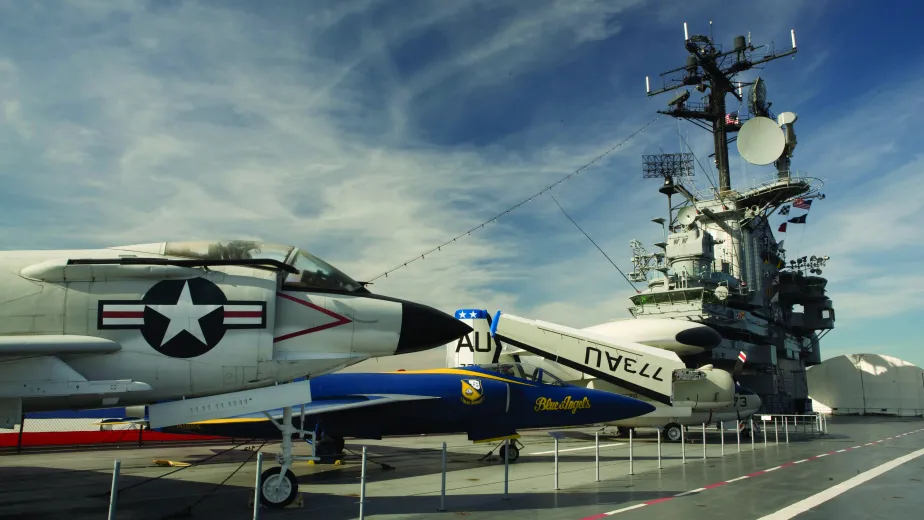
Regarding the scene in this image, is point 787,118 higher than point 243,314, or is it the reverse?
point 787,118

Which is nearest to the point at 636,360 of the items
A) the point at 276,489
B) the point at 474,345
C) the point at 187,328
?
the point at 474,345

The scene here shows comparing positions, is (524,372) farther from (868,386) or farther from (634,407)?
(868,386)

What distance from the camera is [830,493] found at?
11.6 m

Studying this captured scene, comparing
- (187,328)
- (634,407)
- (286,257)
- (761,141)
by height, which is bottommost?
(634,407)

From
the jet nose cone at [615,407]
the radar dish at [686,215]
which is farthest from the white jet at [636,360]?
the radar dish at [686,215]

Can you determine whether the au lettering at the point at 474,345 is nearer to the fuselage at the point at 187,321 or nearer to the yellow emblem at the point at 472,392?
the yellow emblem at the point at 472,392

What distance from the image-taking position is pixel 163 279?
8070 mm

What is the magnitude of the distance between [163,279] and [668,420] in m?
21.5

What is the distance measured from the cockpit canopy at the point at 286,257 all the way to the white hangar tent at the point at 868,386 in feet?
229

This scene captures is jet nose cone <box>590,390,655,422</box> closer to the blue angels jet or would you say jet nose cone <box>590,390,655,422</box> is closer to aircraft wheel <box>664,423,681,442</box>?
the blue angels jet

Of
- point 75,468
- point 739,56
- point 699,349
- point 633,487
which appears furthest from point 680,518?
point 739,56

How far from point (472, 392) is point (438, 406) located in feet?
3.38

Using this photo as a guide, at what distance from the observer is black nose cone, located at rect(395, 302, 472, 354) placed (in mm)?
8876

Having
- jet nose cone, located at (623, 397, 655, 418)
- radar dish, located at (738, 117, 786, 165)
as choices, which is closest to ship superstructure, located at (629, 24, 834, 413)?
radar dish, located at (738, 117, 786, 165)
